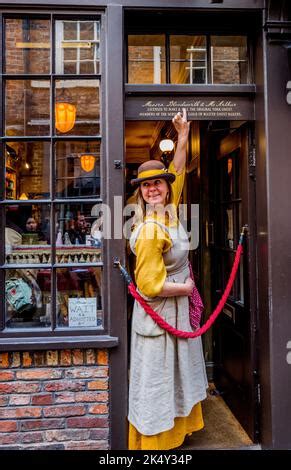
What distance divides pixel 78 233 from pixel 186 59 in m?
1.69

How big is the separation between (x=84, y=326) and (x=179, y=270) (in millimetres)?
861

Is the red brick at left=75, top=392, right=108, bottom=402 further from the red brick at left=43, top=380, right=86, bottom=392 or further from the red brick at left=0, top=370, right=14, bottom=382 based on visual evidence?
the red brick at left=0, top=370, right=14, bottom=382

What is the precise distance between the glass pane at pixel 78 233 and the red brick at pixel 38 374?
0.84 metres

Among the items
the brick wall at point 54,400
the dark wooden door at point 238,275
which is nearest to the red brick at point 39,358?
the brick wall at point 54,400

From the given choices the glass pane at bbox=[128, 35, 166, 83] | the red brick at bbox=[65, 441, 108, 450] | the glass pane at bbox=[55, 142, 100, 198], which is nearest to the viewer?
the red brick at bbox=[65, 441, 108, 450]

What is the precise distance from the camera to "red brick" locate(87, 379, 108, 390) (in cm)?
300

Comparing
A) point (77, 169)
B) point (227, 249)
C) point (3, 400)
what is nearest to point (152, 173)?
point (77, 169)

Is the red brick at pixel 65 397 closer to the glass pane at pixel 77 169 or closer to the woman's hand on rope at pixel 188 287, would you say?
the woman's hand on rope at pixel 188 287

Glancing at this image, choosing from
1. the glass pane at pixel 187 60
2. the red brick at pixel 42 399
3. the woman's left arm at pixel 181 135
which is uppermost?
the glass pane at pixel 187 60

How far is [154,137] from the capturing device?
279 inches

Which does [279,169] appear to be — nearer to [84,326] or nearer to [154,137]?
[84,326]

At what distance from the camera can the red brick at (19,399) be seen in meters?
2.98

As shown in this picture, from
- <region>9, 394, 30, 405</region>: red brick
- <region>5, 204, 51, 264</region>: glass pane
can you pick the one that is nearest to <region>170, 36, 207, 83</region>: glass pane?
<region>5, 204, 51, 264</region>: glass pane

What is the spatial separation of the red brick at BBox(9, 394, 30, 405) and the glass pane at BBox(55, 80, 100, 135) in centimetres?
204
